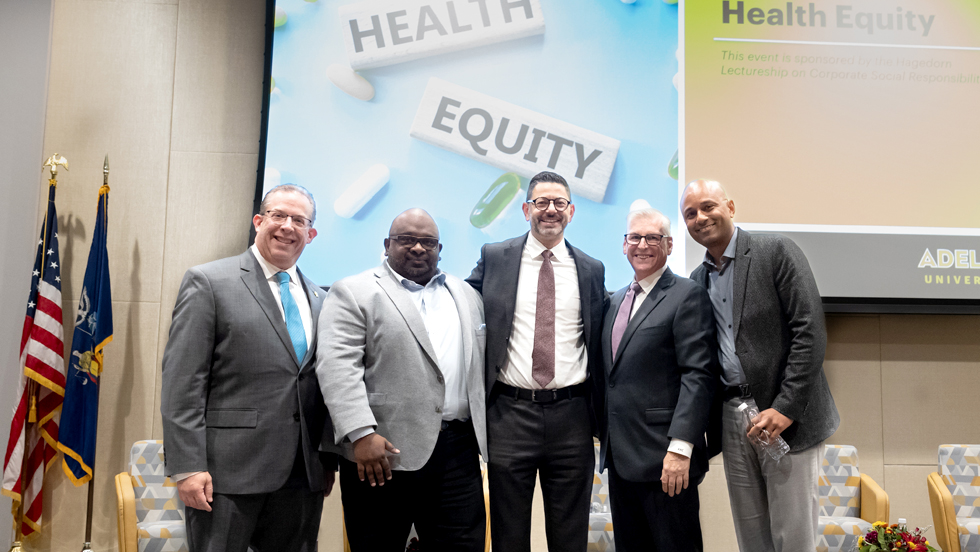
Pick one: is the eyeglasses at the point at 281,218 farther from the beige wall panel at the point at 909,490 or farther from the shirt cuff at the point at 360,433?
the beige wall panel at the point at 909,490

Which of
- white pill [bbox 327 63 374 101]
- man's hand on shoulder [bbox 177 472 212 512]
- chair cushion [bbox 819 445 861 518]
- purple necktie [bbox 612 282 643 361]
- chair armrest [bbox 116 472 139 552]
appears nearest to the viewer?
man's hand on shoulder [bbox 177 472 212 512]

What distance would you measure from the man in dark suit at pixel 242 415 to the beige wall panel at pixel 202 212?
1595 mm

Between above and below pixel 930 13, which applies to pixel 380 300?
below

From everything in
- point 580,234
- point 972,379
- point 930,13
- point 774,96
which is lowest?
point 972,379

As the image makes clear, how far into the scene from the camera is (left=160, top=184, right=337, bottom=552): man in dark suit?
2.10m

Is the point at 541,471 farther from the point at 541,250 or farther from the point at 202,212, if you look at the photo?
the point at 202,212

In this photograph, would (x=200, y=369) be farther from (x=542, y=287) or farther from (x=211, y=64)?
(x=211, y=64)

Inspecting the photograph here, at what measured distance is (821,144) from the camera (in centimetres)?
384

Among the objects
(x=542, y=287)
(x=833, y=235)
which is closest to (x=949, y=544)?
(x=833, y=235)

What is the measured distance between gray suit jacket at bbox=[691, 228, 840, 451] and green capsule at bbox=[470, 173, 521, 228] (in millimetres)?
1636

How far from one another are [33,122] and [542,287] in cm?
335

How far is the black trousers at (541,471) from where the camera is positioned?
89.3 inches

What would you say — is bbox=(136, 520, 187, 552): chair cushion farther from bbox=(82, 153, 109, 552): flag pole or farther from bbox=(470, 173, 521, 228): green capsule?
bbox=(470, 173, 521, 228): green capsule

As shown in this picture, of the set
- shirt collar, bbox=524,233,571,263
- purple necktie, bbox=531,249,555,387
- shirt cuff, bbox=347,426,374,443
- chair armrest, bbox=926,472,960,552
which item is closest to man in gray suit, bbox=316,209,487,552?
shirt cuff, bbox=347,426,374,443
